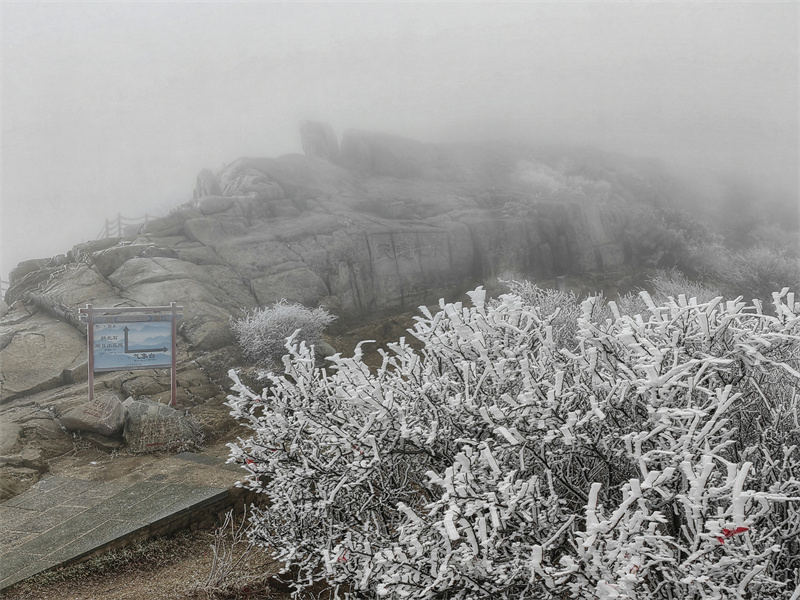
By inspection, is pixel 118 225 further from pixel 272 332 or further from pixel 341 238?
pixel 272 332

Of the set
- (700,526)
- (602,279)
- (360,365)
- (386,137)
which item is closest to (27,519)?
(360,365)

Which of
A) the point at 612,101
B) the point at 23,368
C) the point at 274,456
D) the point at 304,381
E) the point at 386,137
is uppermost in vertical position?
the point at 612,101

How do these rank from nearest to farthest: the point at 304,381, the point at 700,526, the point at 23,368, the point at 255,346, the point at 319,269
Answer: the point at 700,526 → the point at 304,381 → the point at 23,368 → the point at 255,346 → the point at 319,269

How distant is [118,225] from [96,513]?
972 cm

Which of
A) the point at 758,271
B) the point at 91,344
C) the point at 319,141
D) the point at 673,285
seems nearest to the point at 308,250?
the point at 319,141

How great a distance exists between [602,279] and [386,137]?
738 cm

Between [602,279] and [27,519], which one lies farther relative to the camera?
[602,279]

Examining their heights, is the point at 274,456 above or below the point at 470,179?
below

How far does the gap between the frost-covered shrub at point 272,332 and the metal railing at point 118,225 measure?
166 inches

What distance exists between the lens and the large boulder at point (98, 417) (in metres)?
6.74

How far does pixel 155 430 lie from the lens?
6602 millimetres

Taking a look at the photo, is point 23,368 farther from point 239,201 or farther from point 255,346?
point 239,201

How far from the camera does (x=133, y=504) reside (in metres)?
4.59

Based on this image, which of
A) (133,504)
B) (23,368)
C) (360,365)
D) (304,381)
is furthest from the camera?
(23,368)
